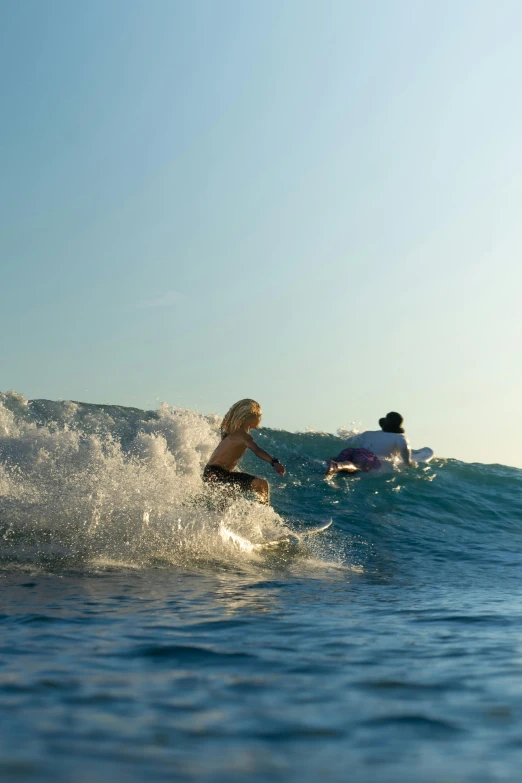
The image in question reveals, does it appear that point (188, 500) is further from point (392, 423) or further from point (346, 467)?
point (392, 423)

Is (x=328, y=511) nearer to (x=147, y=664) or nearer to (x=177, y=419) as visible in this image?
(x=177, y=419)

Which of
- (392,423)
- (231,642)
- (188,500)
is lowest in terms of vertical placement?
(231,642)

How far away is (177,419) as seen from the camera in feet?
44.2

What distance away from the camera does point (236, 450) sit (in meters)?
8.55

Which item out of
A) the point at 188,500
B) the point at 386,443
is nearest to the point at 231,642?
the point at 188,500

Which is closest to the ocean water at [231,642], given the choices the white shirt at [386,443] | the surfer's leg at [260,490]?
the surfer's leg at [260,490]

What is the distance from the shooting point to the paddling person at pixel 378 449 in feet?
41.4

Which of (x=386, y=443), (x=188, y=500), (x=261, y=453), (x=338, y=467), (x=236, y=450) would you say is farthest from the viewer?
(x=386, y=443)

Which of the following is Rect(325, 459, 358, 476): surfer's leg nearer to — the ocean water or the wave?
the wave

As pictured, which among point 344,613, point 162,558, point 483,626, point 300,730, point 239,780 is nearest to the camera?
point 239,780

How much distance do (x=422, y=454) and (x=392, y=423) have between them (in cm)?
265

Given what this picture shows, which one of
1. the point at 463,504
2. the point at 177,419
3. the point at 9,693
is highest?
the point at 177,419

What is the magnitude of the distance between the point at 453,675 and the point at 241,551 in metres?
4.50

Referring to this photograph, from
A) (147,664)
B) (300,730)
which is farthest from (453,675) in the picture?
(147,664)
